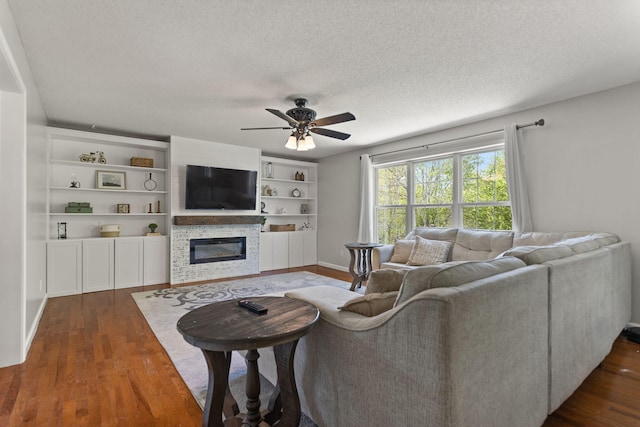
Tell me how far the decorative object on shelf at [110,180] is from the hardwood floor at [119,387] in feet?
7.90

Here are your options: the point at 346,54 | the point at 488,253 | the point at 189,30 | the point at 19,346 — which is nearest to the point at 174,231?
the point at 19,346

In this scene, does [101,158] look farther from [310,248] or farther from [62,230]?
[310,248]

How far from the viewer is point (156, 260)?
5148 mm

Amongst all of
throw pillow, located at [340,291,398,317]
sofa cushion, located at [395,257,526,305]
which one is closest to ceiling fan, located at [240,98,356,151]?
throw pillow, located at [340,291,398,317]

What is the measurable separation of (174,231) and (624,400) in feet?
18.0

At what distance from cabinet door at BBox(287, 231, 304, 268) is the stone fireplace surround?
836 mm

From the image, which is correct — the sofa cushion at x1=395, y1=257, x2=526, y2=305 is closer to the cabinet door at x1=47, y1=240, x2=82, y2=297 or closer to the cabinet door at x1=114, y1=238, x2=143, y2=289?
the cabinet door at x1=114, y1=238, x2=143, y2=289

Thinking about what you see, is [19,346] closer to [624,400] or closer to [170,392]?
[170,392]

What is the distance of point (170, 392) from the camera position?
208 cm

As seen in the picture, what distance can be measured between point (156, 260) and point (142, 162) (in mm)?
1629

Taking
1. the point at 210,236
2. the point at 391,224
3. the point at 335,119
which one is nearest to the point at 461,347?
the point at 335,119

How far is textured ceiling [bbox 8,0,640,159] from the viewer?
A: 204 centimetres

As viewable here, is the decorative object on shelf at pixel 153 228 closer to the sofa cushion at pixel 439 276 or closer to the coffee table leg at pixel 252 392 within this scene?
the coffee table leg at pixel 252 392

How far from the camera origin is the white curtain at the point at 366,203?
5785 millimetres
